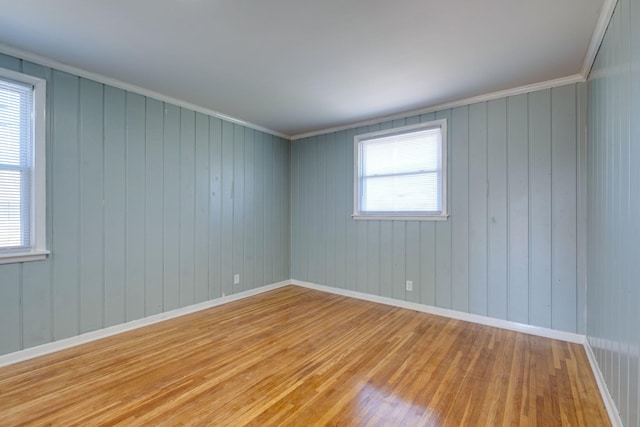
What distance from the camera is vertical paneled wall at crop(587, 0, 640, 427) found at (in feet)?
4.76

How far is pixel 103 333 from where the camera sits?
2.93m

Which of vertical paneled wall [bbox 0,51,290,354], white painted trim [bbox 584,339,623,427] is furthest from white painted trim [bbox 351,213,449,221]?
white painted trim [bbox 584,339,623,427]

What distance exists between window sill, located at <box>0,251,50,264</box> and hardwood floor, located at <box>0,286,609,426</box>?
824 mm

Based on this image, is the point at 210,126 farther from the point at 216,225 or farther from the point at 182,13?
the point at 182,13

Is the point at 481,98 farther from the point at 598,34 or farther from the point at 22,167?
the point at 22,167

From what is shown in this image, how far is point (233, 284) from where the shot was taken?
13.8 ft

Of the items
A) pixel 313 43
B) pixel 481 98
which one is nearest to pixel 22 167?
pixel 313 43

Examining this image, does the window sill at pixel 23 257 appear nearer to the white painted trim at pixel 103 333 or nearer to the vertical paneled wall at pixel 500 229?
the white painted trim at pixel 103 333

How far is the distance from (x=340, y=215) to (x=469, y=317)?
7.05 ft

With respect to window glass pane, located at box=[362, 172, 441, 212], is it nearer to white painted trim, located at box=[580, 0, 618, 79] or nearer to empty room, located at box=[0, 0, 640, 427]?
empty room, located at box=[0, 0, 640, 427]

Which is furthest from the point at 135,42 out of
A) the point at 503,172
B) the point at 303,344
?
the point at 503,172

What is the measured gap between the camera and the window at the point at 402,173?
368 cm

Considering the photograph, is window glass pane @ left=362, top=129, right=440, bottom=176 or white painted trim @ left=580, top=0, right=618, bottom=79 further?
window glass pane @ left=362, top=129, right=440, bottom=176

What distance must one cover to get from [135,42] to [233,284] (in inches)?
118
